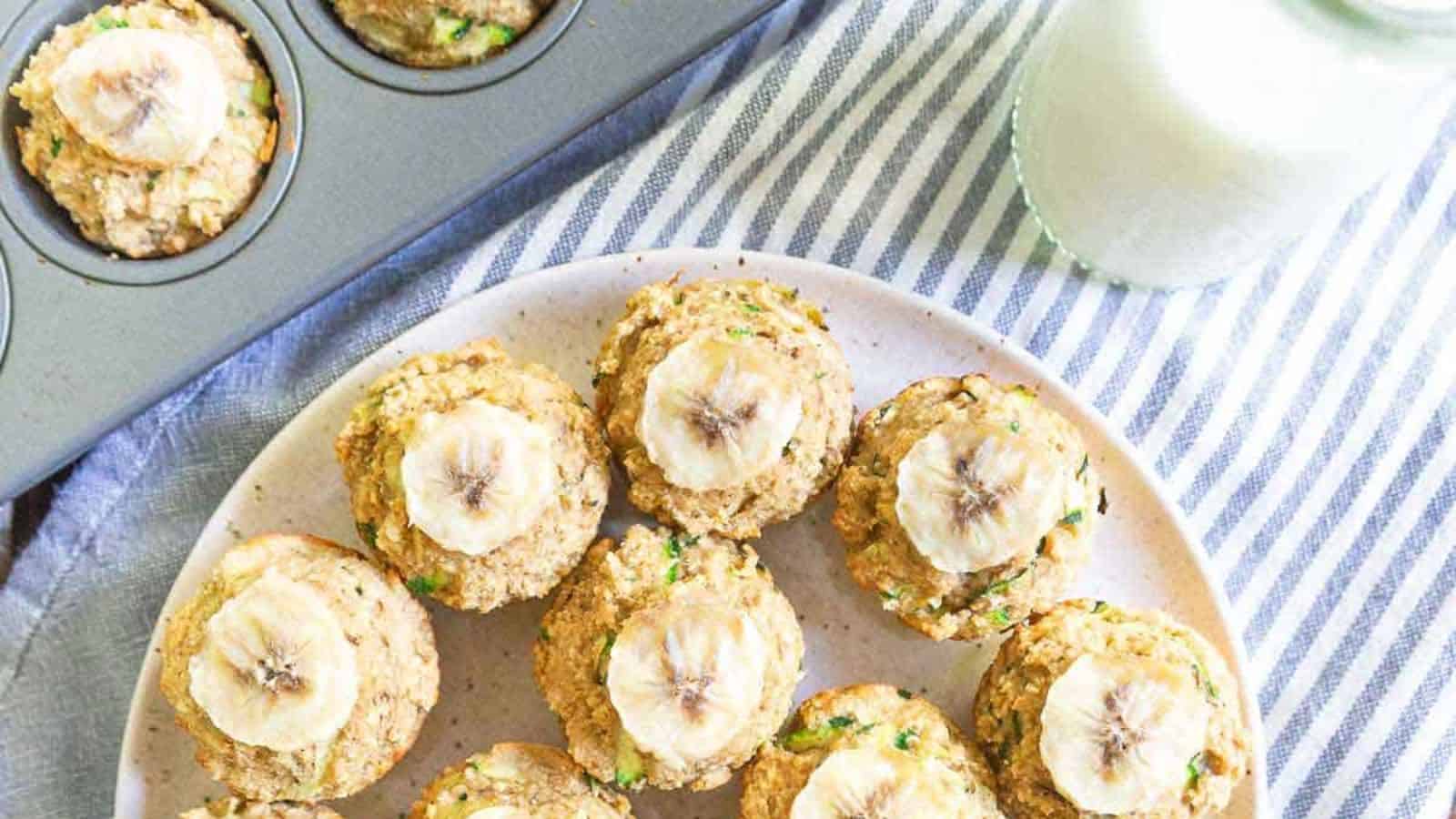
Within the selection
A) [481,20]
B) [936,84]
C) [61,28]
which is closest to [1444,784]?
[936,84]

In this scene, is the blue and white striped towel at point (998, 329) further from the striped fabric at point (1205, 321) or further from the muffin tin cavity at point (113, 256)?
the muffin tin cavity at point (113, 256)

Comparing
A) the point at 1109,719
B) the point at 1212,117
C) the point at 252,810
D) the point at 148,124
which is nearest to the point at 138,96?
the point at 148,124

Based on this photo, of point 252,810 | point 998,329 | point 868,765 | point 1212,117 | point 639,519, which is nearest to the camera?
point 1212,117

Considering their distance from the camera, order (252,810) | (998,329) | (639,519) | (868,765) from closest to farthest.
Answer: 1. (868,765)
2. (252,810)
3. (639,519)
4. (998,329)

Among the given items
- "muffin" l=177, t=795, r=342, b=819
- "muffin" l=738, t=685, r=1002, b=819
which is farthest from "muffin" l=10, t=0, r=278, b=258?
"muffin" l=738, t=685, r=1002, b=819

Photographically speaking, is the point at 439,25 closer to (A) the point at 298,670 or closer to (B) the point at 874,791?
(A) the point at 298,670

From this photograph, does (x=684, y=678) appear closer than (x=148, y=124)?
Yes

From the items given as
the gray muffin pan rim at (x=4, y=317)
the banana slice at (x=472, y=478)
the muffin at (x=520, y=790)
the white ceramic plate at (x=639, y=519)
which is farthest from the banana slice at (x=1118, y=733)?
the gray muffin pan rim at (x=4, y=317)
